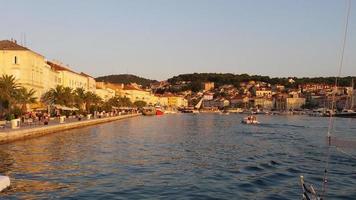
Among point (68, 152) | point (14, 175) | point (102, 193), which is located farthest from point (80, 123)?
point (102, 193)

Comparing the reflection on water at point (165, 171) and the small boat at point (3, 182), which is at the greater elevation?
the small boat at point (3, 182)

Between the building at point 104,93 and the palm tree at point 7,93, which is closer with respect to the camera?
the palm tree at point 7,93

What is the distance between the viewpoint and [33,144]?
39031 mm

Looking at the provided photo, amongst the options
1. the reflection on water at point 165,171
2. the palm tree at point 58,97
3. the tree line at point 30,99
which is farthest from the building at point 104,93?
the reflection on water at point 165,171

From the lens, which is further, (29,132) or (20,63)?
(20,63)

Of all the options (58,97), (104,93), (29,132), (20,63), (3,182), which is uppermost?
(20,63)

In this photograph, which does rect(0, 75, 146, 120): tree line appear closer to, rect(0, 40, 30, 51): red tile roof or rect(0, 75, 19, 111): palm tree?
rect(0, 75, 19, 111): palm tree

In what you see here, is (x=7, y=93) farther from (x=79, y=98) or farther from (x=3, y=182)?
(x=3, y=182)

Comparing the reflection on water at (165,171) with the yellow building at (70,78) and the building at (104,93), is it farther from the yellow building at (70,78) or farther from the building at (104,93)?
the building at (104,93)

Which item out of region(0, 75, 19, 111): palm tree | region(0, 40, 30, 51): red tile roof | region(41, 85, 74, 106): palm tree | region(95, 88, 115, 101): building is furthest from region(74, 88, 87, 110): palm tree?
region(95, 88, 115, 101): building

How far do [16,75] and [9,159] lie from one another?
54679 millimetres

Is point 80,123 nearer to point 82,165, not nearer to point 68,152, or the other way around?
point 68,152

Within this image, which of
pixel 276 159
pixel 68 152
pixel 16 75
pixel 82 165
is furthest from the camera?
pixel 16 75

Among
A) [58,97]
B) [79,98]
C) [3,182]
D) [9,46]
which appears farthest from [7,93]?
[3,182]
